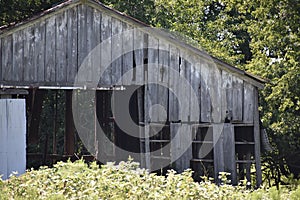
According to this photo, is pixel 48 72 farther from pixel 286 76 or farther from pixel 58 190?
pixel 286 76

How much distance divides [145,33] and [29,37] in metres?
3.39

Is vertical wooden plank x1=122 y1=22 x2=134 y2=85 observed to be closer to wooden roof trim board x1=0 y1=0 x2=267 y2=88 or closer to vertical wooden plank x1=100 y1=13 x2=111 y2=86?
wooden roof trim board x1=0 y1=0 x2=267 y2=88

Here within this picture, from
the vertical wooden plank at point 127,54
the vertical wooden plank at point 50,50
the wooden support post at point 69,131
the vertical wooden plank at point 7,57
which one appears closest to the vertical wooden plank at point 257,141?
the vertical wooden plank at point 127,54

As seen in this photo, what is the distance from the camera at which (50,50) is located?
1562 centimetres

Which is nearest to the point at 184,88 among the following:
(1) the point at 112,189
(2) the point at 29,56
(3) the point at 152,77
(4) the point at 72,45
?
(3) the point at 152,77

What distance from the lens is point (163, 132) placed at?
1855 cm

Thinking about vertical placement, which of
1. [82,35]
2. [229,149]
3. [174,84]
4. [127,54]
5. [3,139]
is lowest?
[229,149]

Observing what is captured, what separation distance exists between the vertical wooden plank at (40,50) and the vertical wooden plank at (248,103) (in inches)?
240

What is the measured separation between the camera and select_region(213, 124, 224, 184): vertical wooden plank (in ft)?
55.8

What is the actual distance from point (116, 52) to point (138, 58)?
0.68m

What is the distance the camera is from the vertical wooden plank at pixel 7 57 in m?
14.9

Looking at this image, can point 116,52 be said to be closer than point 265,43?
Yes

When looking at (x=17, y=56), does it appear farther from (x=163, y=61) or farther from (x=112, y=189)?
(x=112, y=189)

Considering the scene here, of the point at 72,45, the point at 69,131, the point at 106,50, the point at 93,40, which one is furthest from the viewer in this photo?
the point at 69,131
